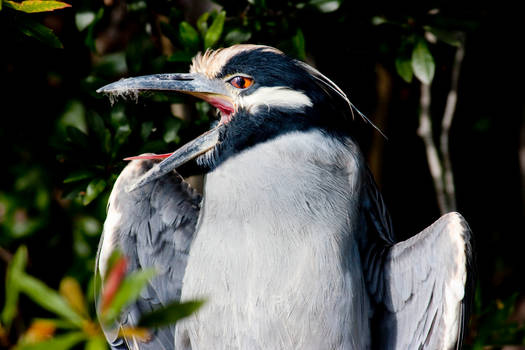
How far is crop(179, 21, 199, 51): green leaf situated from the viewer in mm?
2262

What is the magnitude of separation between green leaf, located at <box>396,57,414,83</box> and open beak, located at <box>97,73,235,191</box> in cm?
74

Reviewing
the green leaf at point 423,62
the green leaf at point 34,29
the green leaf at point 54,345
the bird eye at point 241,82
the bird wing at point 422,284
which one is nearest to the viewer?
the green leaf at point 54,345

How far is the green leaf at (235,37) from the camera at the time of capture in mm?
2312

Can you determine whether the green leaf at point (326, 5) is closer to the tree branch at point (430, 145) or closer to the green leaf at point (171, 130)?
the green leaf at point (171, 130)

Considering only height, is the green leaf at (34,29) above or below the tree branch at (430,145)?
above

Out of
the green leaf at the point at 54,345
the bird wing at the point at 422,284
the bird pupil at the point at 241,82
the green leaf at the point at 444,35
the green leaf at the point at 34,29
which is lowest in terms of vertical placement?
the bird wing at the point at 422,284

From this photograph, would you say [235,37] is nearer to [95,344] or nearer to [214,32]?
[214,32]

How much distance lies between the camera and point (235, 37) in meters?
2.32

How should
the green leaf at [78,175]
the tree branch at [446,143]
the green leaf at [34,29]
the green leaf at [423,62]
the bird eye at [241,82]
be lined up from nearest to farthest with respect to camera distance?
the green leaf at [34,29], the bird eye at [241,82], the green leaf at [78,175], the green leaf at [423,62], the tree branch at [446,143]

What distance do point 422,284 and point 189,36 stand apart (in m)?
1.10

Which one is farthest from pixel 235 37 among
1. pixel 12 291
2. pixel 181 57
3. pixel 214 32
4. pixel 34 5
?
pixel 12 291

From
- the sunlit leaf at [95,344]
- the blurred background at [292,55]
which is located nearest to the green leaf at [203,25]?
the blurred background at [292,55]

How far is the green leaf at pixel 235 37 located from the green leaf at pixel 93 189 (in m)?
0.63

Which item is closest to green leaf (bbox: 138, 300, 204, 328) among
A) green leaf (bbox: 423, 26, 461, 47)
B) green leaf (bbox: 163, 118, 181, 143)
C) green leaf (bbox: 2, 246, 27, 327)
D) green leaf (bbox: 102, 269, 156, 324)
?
green leaf (bbox: 102, 269, 156, 324)
